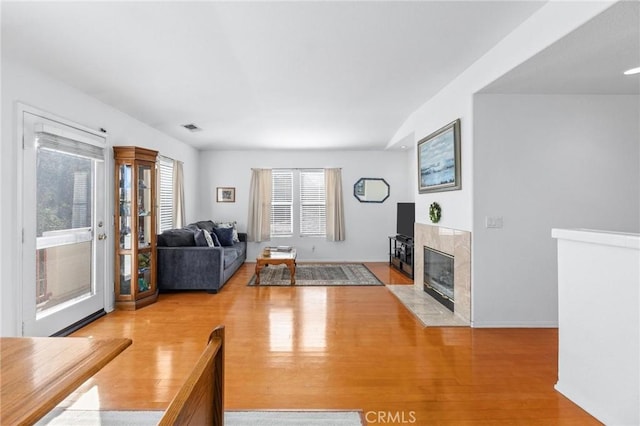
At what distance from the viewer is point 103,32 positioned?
7.39 feet

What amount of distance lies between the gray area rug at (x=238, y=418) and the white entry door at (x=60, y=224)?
133cm

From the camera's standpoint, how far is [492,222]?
3.14 meters

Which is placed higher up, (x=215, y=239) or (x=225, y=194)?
(x=225, y=194)

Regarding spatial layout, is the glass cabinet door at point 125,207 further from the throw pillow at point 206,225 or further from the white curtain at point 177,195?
the throw pillow at point 206,225

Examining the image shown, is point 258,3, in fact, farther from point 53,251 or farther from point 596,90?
point 596,90

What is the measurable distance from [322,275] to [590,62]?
14.4 ft

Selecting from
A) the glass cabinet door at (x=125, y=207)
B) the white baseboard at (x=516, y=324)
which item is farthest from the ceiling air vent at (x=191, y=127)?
the white baseboard at (x=516, y=324)

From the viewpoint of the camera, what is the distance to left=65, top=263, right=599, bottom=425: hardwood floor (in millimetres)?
1961

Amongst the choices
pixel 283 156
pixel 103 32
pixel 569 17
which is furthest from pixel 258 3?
pixel 283 156

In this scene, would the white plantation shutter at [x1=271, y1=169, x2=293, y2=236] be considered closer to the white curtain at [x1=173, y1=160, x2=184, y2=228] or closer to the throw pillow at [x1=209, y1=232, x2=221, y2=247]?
the throw pillow at [x1=209, y1=232, x2=221, y2=247]

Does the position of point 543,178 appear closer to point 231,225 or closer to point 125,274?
point 125,274

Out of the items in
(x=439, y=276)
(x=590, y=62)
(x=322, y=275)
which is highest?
(x=590, y=62)

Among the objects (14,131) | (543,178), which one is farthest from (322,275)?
(14,131)

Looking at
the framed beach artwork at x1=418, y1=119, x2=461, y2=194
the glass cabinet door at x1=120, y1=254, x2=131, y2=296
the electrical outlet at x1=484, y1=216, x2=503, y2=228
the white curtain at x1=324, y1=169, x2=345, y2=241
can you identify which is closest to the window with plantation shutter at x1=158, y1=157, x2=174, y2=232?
the glass cabinet door at x1=120, y1=254, x2=131, y2=296
